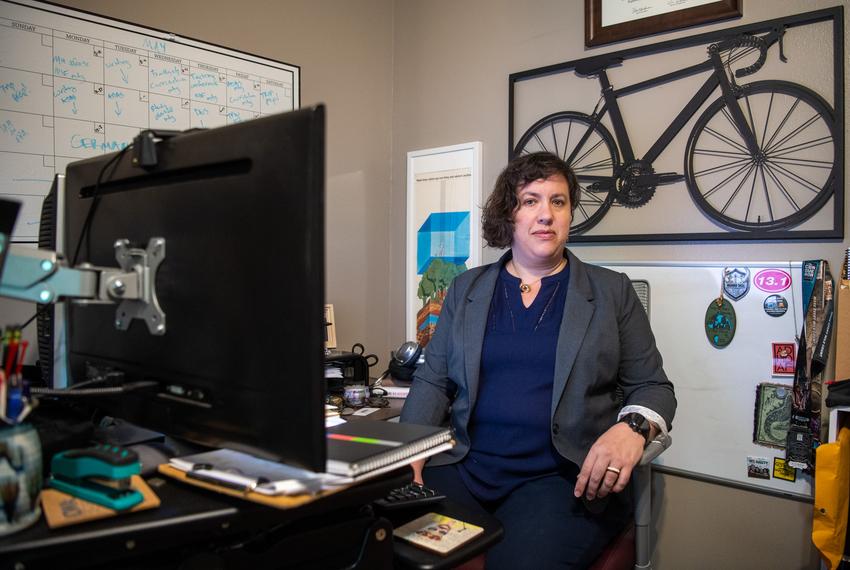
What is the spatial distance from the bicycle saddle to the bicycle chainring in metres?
0.37

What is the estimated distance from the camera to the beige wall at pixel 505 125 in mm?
1903

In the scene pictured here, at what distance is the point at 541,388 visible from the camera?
160 centimetres

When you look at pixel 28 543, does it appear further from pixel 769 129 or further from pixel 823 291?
pixel 769 129

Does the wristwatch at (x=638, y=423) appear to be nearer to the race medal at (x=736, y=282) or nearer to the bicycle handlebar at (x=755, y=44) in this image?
the race medal at (x=736, y=282)

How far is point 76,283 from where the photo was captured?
0.79 meters

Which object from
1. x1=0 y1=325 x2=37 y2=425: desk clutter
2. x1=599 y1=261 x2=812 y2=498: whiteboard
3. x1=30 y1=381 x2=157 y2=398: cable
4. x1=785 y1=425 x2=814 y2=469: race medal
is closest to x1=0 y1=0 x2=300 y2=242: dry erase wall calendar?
x1=30 y1=381 x2=157 y2=398: cable

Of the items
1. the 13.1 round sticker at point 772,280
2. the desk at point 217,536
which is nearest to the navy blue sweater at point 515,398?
the 13.1 round sticker at point 772,280

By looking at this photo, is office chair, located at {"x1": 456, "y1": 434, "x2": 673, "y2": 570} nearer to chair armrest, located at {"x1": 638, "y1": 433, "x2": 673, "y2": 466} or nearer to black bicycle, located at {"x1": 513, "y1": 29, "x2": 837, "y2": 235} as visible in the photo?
chair armrest, located at {"x1": 638, "y1": 433, "x2": 673, "y2": 466}

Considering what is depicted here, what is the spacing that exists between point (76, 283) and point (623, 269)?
1801 mm

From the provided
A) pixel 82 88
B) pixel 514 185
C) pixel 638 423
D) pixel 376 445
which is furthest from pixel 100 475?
pixel 82 88

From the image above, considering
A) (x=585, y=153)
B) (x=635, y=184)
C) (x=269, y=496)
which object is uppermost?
(x=585, y=153)

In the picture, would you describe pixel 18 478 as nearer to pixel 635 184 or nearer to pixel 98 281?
pixel 98 281

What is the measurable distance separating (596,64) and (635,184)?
465 millimetres

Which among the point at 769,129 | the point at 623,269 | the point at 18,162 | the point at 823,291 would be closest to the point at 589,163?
the point at 623,269
